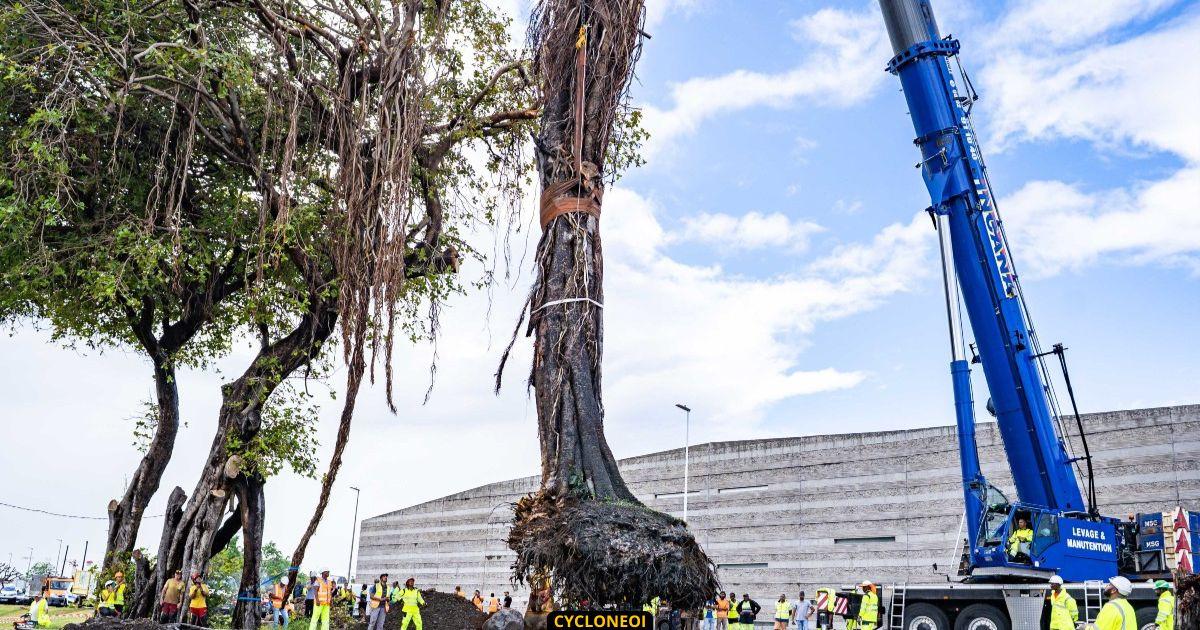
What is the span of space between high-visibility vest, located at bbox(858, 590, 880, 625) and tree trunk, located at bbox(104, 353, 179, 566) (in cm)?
1300

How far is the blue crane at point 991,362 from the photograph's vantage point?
14289mm

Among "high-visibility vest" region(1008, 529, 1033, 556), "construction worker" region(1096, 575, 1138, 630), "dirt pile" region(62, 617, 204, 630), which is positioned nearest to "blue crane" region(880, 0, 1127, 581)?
"high-visibility vest" region(1008, 529, 1033, 556)

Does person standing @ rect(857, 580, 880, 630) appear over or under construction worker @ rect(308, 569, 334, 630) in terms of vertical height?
under

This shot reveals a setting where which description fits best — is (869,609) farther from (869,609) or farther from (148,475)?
(148,475)

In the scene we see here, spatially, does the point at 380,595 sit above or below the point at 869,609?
above

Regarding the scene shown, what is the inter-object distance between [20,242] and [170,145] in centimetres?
266

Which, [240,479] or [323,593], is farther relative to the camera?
[323,593]

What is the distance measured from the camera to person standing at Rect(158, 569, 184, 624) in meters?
14.2

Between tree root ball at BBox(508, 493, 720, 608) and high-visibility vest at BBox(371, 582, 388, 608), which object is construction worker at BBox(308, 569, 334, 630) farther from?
tree root ball at BBox(508, 493, 720, 608)

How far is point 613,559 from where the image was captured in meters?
5.23

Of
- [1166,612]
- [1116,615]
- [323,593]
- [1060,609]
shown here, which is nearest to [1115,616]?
[1116,615]

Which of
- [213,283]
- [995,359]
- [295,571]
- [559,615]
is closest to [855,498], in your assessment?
[995,359]

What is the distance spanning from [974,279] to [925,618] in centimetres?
572

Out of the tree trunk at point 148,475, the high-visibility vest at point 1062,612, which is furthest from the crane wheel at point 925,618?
the tree trunk at point 148,475
